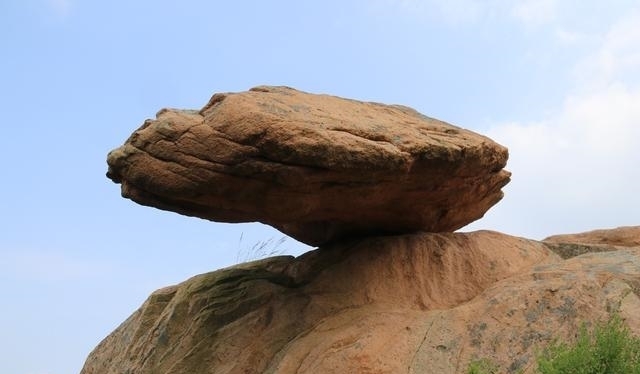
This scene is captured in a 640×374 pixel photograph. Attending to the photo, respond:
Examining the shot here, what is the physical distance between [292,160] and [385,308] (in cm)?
175

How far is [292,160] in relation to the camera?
23.1 ft

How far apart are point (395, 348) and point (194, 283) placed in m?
3.11

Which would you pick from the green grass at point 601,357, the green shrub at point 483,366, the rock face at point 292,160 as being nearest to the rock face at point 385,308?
the green shrub at point 483,366

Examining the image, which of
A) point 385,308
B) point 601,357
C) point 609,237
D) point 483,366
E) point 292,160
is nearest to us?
point 601,357

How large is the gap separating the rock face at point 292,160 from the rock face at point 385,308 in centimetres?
62

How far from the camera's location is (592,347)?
624 centimetres

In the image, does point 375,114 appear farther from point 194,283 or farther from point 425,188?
point 194,283

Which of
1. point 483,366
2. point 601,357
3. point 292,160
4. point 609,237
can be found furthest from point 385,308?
Answer: point 609,237

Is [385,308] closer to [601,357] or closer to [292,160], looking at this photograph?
[292,160]

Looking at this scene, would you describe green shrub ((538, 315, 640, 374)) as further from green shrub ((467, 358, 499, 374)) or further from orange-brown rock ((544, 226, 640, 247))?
orange-brown rock ((544, 226, 640, 247))

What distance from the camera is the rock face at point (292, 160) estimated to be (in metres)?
7.07

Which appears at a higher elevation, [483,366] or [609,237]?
[609,237]

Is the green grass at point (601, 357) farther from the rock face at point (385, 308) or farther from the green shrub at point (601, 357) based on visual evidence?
the rock face at point (385, 308)

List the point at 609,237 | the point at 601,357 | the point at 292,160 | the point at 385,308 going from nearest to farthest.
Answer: the point at 601,357 → the point at 292,160 → the point at 385,308 → the point at 609,237
